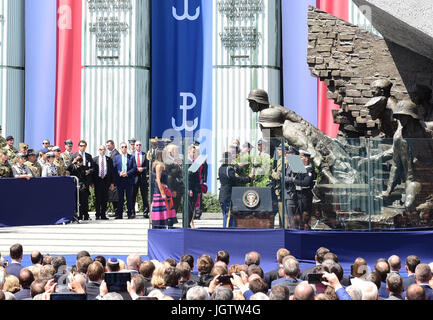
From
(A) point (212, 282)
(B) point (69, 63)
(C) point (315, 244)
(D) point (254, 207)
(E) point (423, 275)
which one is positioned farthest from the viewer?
(B) point (69, 63)

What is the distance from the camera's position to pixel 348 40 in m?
14.7

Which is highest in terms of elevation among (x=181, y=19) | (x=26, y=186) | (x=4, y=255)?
(x=181, y=19)

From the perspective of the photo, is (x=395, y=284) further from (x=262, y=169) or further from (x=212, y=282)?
(x=262, y=169)

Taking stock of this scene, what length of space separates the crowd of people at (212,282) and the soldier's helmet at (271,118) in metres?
4.62

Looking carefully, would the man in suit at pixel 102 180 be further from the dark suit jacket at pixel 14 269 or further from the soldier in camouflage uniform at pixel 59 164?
the dark suit jacket at pixel 14 269

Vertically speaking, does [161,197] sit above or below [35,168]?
below

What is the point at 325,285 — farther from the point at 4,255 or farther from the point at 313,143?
the point at 4,255

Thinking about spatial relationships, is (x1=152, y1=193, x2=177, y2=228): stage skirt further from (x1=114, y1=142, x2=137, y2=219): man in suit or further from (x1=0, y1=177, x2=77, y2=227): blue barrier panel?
(x1=114, y1=142, x2=137, y2=219): man in suit

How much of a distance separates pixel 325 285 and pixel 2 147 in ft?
39.1

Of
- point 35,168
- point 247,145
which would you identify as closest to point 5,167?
point 35,168

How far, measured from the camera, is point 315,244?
1205 centimetres

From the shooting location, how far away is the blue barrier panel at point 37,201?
1591cm

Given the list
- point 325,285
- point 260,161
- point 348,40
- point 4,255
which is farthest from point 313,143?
point 325,285

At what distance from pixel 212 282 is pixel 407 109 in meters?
7.20
